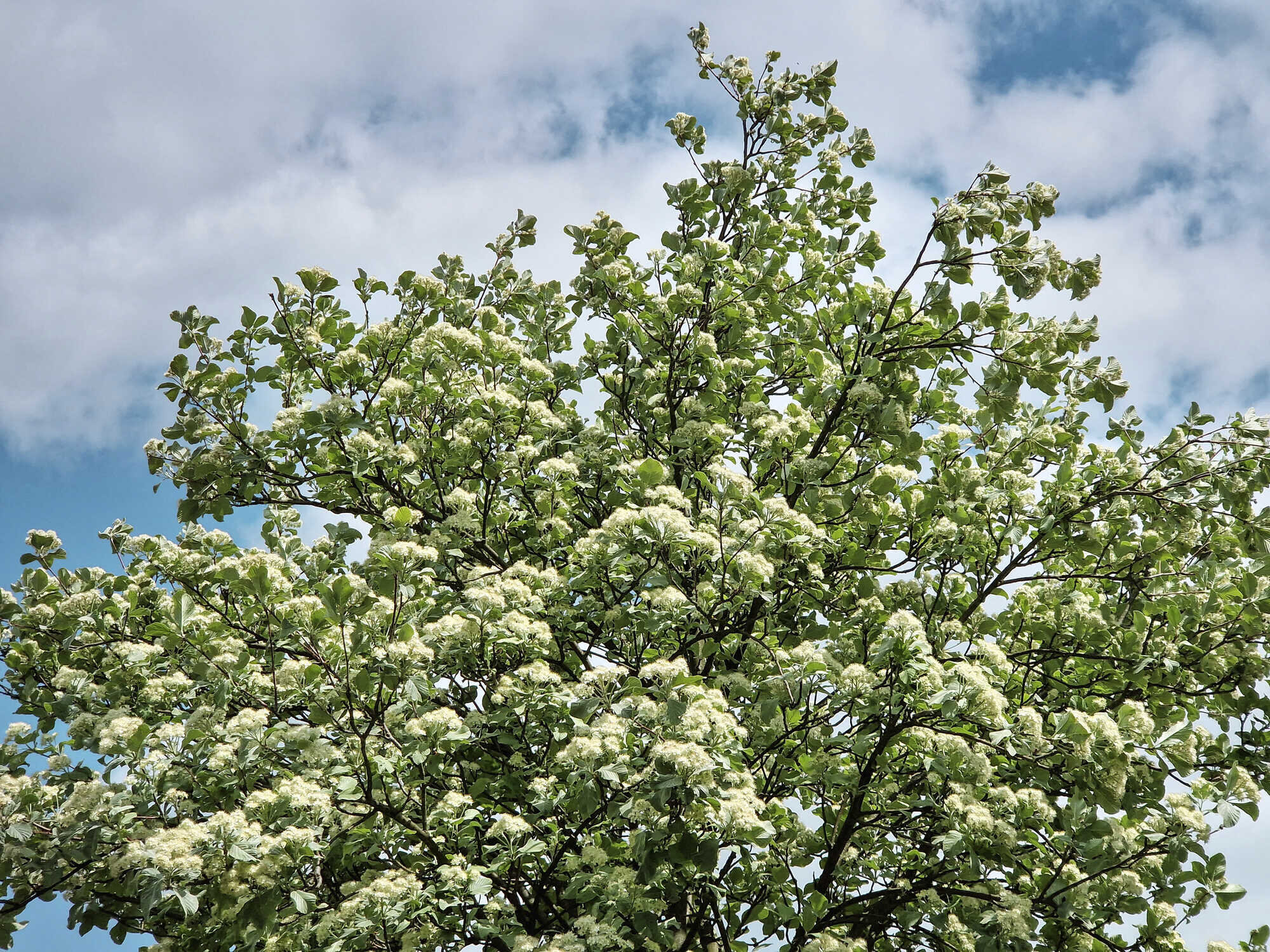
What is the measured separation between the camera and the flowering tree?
212 inches

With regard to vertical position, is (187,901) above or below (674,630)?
below

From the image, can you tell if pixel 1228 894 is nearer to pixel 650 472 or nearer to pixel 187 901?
pixel 650 472

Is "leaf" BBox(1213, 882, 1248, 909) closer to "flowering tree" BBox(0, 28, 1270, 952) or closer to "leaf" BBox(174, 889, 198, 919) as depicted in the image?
"flowering tree" BBox(0, 28, 1270, 952)

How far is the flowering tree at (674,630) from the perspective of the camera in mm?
5387

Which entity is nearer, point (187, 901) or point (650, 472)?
point (187, 901)

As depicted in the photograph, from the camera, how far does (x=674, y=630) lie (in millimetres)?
7859

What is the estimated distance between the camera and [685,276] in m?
7.79

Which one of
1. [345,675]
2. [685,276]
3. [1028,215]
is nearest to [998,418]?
[1028,215]

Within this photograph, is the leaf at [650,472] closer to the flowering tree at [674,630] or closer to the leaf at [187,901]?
the flowering tree at [674,630]

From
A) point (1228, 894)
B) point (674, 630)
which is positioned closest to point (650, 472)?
point (674, 630)

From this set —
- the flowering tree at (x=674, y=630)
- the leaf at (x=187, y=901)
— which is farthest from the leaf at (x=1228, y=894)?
the leaf at (x=187, y=901)

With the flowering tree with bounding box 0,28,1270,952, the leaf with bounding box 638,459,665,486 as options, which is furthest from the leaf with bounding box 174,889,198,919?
the leaf with bounding box 638,459,665,486

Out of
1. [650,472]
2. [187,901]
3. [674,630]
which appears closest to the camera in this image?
[187,901]

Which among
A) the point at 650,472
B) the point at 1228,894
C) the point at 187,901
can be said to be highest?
the point at 650,472
